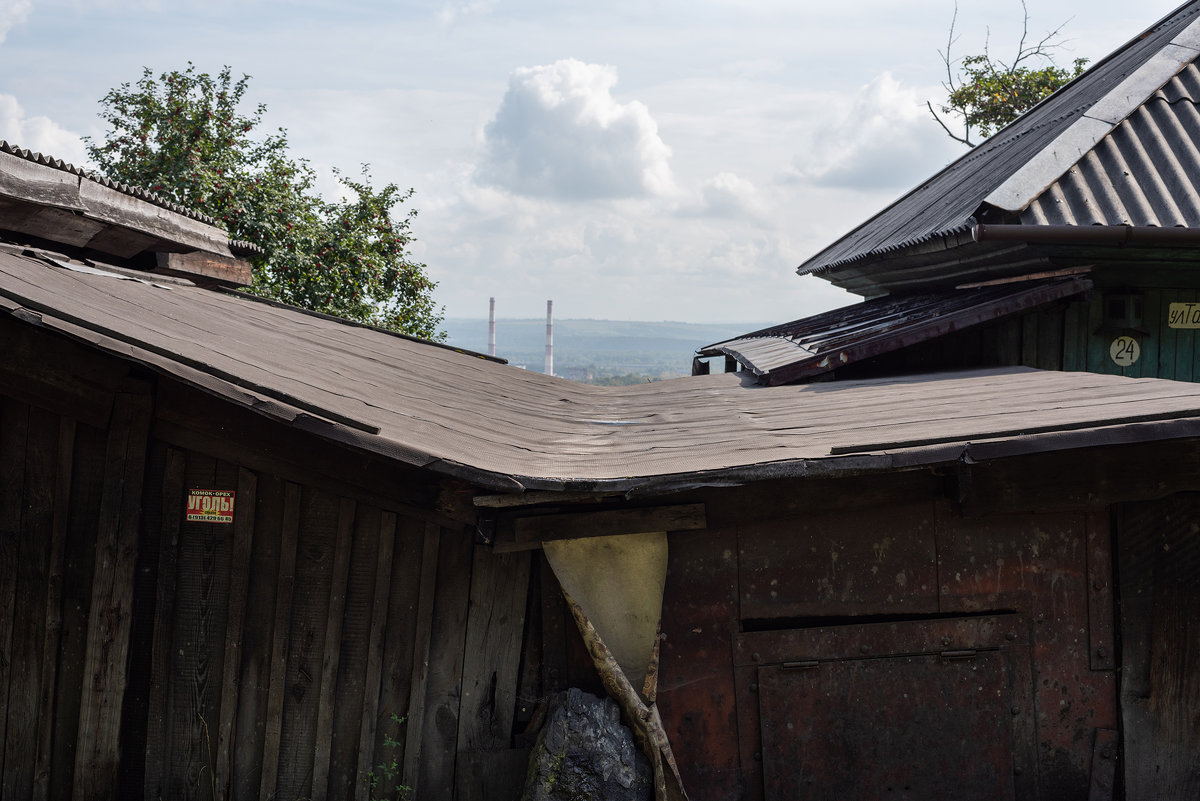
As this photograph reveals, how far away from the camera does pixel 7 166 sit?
6953 millimetres

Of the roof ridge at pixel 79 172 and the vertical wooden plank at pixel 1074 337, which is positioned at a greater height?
the roof ridge at pixel 79 172

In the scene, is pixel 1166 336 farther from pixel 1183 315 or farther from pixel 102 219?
pixel 102 219

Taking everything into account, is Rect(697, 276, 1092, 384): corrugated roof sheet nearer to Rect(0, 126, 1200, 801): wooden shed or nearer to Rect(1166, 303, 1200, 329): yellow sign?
Rect(1166, 303, 1200, 329): yellow sign

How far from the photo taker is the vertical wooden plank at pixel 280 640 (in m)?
4.31

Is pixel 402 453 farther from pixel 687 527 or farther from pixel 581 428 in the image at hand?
pixel 581 428

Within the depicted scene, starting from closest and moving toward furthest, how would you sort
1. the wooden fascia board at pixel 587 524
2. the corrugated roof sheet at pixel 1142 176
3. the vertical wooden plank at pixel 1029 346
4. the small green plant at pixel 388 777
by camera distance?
the wooden fascia board at pixel 587 524
the small green plant at pixel 388 777
the corrugated roof sheet at pixel 1142 176
the vertical wooden plank at pixel 1029 346

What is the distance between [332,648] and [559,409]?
383 centimetres

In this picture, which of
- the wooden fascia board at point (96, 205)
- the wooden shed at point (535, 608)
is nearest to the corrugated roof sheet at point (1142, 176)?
the wooden shed at point (535, 608)

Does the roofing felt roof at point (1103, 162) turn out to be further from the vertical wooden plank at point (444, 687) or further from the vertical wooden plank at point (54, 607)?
the vertical wooden plank at point (54, 607)

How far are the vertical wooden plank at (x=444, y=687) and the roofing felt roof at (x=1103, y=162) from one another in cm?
575

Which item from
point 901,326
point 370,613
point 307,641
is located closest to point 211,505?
point 307,641

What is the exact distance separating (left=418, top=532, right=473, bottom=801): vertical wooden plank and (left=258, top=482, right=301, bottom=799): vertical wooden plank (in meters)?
0.68

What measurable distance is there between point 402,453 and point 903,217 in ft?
34.0

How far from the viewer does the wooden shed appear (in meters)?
4.28
